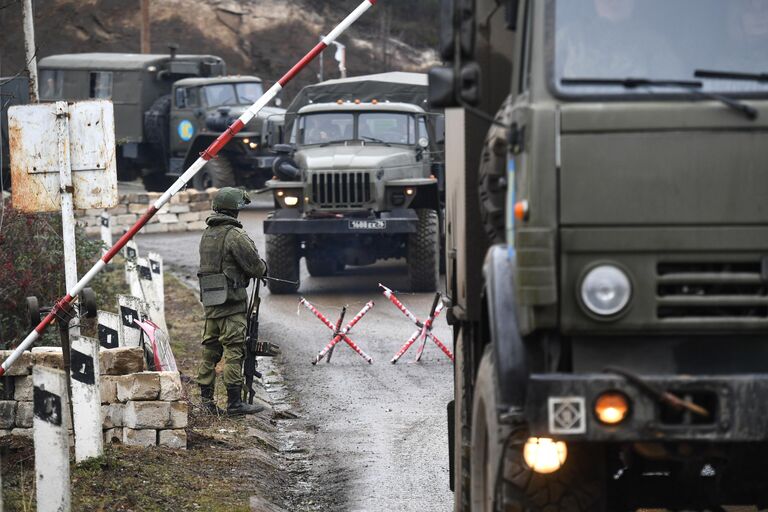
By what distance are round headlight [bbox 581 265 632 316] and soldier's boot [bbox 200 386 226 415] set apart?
616 cm

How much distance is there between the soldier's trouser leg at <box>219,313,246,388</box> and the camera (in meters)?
10.8

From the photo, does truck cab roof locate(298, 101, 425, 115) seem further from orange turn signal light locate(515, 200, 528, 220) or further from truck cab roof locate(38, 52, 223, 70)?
orange turn signal light locate(515, 200, 528, 220)

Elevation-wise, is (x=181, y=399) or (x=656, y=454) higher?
(x=656, y=454)

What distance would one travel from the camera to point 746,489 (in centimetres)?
545

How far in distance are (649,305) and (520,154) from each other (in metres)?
0.73

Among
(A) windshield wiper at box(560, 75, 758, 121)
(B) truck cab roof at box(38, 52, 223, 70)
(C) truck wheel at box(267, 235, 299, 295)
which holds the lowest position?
(C) truck wheel at box(267, 235, 299, 295)

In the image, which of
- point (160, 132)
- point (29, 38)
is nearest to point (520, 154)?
point (29, 38)

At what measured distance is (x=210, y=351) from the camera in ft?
35.8

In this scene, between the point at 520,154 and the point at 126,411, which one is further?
the point at 126,411

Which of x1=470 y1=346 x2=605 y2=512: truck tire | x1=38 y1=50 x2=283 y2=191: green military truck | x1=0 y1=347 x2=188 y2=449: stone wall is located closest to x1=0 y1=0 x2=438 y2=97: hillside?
x1=38 y1=50 x2=283 y2=191: green military truck

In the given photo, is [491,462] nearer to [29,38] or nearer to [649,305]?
[649,305]

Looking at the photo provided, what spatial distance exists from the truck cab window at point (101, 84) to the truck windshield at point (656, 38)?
1075 inches

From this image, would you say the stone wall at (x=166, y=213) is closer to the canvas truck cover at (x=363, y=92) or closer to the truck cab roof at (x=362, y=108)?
the canvas truck cover at (x=363, y=92)

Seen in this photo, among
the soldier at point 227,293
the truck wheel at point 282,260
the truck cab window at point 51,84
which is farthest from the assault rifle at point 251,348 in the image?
the truck cab window at point 51,84
